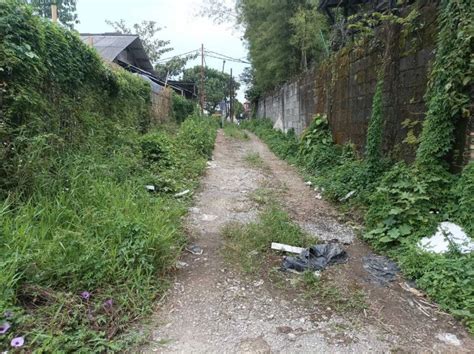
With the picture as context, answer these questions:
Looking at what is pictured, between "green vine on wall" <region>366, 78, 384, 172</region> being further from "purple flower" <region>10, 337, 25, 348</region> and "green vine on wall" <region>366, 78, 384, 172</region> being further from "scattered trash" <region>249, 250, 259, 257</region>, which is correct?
"purple flower" <region>10, 337, 25, 348</region>

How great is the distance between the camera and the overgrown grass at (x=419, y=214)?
2.10m

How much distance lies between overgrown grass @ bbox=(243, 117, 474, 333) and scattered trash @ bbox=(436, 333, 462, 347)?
121 mm

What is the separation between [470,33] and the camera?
267 cm

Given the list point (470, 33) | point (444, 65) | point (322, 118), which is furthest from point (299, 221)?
point (322, 118)

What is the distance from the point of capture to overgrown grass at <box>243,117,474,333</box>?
6.88 feet

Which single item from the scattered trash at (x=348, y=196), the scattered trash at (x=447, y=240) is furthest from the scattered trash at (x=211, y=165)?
the scattered trash at (x=447, y=240)

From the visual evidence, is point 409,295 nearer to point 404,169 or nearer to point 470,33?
point 404,169

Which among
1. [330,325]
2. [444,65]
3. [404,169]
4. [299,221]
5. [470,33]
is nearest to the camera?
[330,325]

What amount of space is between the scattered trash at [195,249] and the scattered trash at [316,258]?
2.61 feet

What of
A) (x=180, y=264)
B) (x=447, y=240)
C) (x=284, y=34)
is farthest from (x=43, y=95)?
(x=284, y=34)

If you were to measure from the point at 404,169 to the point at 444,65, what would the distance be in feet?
3.68

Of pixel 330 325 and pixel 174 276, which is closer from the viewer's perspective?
pixel 330 325

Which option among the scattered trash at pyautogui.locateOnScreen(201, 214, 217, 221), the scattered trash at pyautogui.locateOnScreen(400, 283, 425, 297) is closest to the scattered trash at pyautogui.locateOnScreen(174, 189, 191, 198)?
the scattered trash at pyautogui.locateOnScreen(201, 214, 217, 221)

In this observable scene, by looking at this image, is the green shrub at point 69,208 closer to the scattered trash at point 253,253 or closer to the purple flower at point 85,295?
the purple flower at point 85,295
